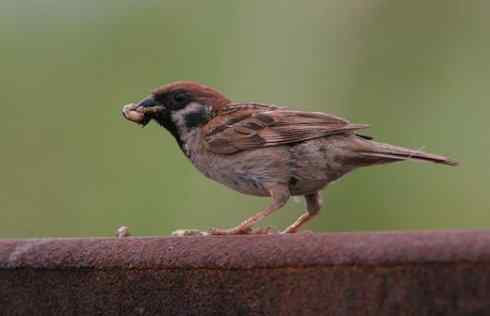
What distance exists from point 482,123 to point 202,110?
9.50ft

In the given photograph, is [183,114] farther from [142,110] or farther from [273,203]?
[273,203]

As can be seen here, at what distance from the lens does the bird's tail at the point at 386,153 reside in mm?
3803

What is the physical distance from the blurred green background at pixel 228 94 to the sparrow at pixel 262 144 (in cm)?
186

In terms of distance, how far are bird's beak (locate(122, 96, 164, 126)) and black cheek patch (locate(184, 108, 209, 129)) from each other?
0.42 feet

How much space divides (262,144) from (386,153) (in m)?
0.54

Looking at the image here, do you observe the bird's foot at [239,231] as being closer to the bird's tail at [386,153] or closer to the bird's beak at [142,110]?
the bird's tail at [386,153]

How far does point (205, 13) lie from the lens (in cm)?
912

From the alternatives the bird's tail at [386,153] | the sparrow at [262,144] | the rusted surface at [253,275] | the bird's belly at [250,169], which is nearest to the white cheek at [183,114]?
the sparrow at [262,144]

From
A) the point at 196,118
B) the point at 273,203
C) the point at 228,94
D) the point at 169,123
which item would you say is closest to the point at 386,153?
the point at 273,203

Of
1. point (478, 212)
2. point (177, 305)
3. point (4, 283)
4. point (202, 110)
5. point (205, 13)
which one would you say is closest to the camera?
point (177, 305)

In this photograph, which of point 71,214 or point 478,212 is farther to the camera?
point 71,214

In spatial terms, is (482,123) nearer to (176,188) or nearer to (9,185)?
(176,188)

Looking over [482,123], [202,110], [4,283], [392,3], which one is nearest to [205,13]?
[392,3]

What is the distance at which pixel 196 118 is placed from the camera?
4469mm
